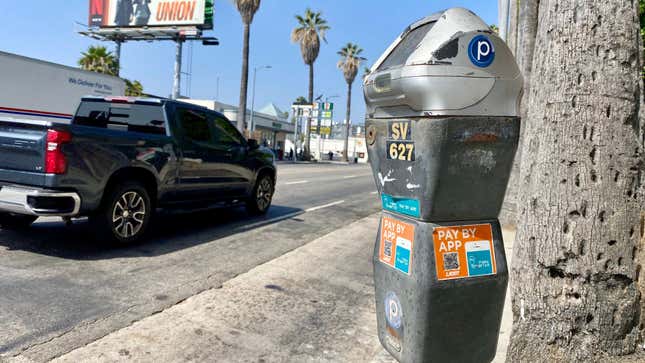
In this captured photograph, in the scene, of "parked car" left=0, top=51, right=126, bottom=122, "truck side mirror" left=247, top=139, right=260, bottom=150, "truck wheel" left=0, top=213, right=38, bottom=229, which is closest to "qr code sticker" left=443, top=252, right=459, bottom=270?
Answer: "truck wheel" left=0, top=213, right=38, bottom=229

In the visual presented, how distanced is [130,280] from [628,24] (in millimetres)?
4087

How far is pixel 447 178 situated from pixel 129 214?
15.1 feet

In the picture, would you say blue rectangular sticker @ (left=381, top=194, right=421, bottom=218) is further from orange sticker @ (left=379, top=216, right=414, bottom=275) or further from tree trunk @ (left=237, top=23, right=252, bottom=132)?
tree trunk @ (left=237, top=23, right=252, bottom=132)

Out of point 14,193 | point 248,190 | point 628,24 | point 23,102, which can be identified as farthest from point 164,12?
point 628,24

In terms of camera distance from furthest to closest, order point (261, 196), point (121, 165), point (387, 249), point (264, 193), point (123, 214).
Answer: point (264, 193), point (261, 196), point (123, 214), point (121, 165), point (387, 249)

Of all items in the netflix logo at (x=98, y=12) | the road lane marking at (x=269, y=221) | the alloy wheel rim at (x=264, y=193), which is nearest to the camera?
the road lane marking at (x=269, y=221)

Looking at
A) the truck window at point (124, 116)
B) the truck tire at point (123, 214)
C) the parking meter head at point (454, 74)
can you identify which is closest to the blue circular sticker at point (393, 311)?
the parking meter head at point (454, 74)

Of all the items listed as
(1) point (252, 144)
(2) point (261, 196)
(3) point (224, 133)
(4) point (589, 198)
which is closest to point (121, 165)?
(3) point (224, 133)

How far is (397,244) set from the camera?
6.33ft

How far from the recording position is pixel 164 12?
3416 centimetres

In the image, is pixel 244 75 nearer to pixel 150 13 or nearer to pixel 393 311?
pixel 150 13

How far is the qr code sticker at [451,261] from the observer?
5.98ft

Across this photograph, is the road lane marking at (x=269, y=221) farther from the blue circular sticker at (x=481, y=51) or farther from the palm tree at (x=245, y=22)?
the palm tree at (x=245, y=22)

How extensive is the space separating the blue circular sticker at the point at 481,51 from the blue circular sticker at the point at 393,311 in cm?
94
